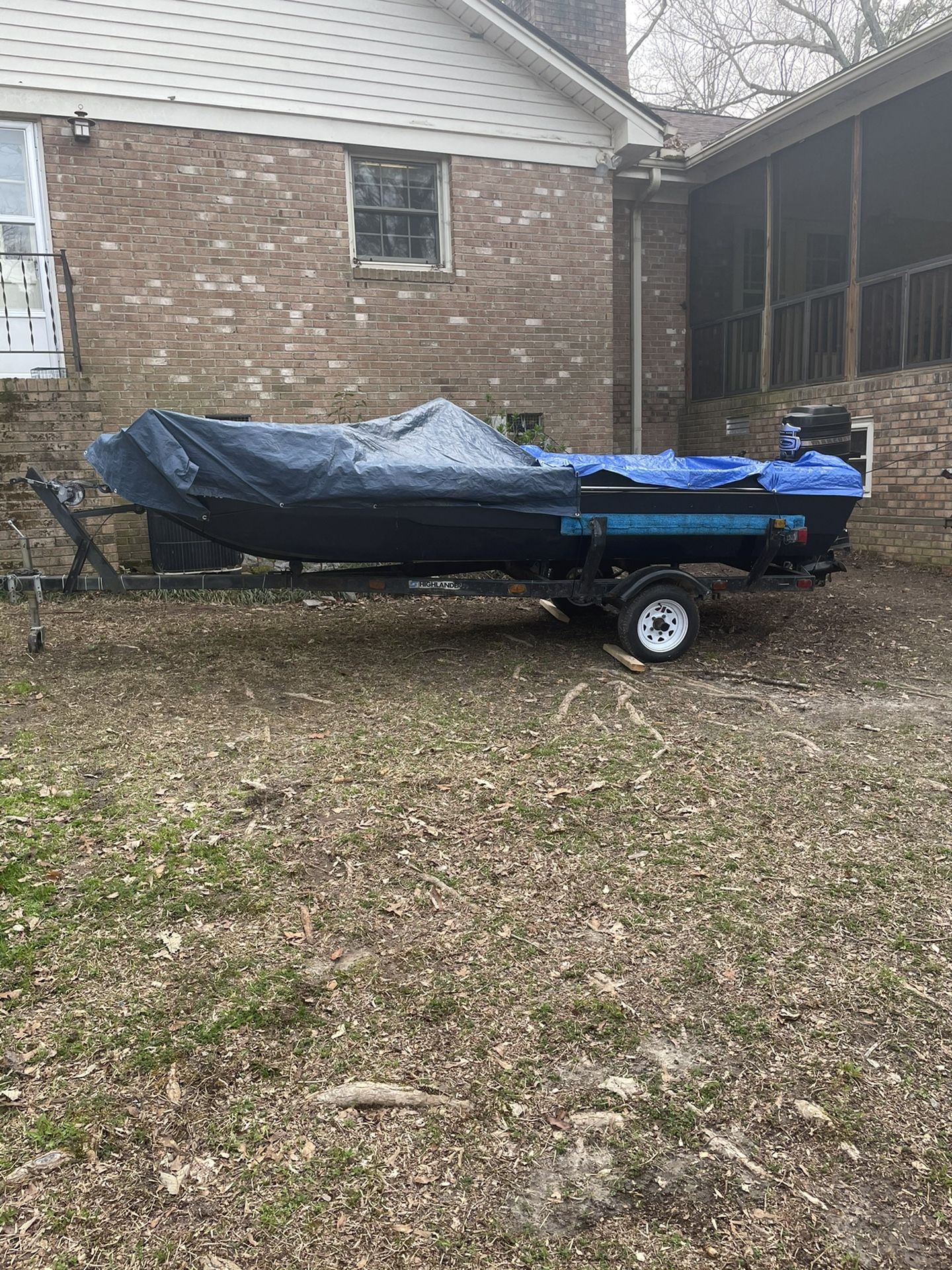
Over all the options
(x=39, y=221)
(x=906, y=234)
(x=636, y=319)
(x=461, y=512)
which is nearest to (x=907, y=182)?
(x=906, y=234)

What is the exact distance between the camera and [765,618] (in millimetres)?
8250

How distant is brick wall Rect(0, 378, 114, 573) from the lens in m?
8.65

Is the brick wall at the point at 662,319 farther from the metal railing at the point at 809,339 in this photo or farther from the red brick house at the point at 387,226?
the metal railing at the point at 809,339

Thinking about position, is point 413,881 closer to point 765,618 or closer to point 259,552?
point 259,552

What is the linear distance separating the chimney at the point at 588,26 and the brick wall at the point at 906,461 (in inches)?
240

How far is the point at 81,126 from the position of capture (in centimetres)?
949

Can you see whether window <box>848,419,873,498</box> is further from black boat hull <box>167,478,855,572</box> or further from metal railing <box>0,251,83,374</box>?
metal railing <box>0,251,83,374</box>

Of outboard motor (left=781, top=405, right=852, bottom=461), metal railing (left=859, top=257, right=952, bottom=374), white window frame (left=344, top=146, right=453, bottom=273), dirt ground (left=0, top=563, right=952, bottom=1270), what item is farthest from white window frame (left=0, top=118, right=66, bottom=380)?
metal railing (left=859, top=257, right=952, bottom=374)

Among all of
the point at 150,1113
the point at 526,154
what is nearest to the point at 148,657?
the point at 150,1113

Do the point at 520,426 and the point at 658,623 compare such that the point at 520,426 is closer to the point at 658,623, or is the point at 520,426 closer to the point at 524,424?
the point at 524,424

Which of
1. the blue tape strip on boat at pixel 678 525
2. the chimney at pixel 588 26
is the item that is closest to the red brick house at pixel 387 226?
the chimney at pixel 588 26

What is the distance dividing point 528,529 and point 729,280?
945 centimetres

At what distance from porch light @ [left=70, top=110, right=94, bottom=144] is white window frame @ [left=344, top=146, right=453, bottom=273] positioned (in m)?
2.79

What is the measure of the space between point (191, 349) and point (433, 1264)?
9887mm
